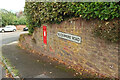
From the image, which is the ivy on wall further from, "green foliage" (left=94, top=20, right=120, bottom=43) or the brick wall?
the brick wall

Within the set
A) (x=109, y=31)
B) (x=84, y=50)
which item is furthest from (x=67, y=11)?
(x=109, y=31)

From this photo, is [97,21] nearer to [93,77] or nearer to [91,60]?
[91,60]

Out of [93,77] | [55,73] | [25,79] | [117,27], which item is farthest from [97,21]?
[25,79]

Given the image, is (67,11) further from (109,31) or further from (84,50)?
(109,31)

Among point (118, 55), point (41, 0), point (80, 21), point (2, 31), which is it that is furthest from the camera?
point (2, 31)

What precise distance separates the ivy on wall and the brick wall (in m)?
0.34

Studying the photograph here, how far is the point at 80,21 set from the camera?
4914mm

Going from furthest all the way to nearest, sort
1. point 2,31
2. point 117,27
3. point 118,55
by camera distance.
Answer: point 2,31 < point 118,55 < point 117,27

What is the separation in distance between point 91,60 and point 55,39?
2.55 meters

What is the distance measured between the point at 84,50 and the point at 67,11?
1.90m

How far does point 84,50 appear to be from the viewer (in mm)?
5004

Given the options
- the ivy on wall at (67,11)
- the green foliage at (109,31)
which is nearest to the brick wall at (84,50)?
the green foliage at (109,31)

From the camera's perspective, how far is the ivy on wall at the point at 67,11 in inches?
145

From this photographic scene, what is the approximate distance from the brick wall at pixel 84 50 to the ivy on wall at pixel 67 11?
0.34 m
